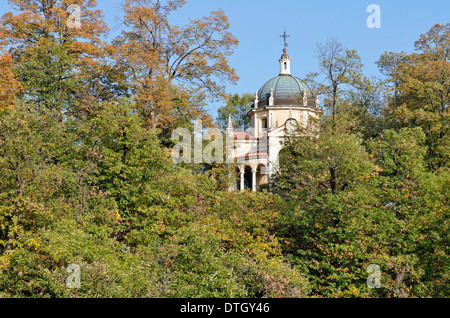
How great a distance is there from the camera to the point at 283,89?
50.3 m

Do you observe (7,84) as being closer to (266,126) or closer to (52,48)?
(52,48)

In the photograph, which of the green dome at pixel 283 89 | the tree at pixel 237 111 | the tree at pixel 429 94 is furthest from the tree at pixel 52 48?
the tree at pixel 237 111

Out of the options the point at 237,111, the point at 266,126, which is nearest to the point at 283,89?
the point at 266,126

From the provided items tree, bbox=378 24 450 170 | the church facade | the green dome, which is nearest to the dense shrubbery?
tree, bbox=378 24 450 170

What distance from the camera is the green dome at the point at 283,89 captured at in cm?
4962

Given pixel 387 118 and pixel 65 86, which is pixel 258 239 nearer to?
pixel 65 86

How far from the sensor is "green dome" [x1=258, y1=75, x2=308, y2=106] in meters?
49.6

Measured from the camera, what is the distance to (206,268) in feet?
45.9

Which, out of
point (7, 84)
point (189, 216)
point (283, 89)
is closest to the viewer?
point (189, 216)

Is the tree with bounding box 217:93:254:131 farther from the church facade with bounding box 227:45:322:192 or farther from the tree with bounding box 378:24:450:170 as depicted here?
the tree with bounding box 378:24:450:170

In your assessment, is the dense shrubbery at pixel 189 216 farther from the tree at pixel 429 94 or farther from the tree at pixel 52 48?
the tree at pixel 429 94

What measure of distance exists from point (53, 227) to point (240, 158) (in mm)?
32783

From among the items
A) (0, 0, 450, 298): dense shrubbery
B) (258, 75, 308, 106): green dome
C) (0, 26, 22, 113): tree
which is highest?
(258, 75, 308, 106): green dome

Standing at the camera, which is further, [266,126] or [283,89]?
[266,126]
